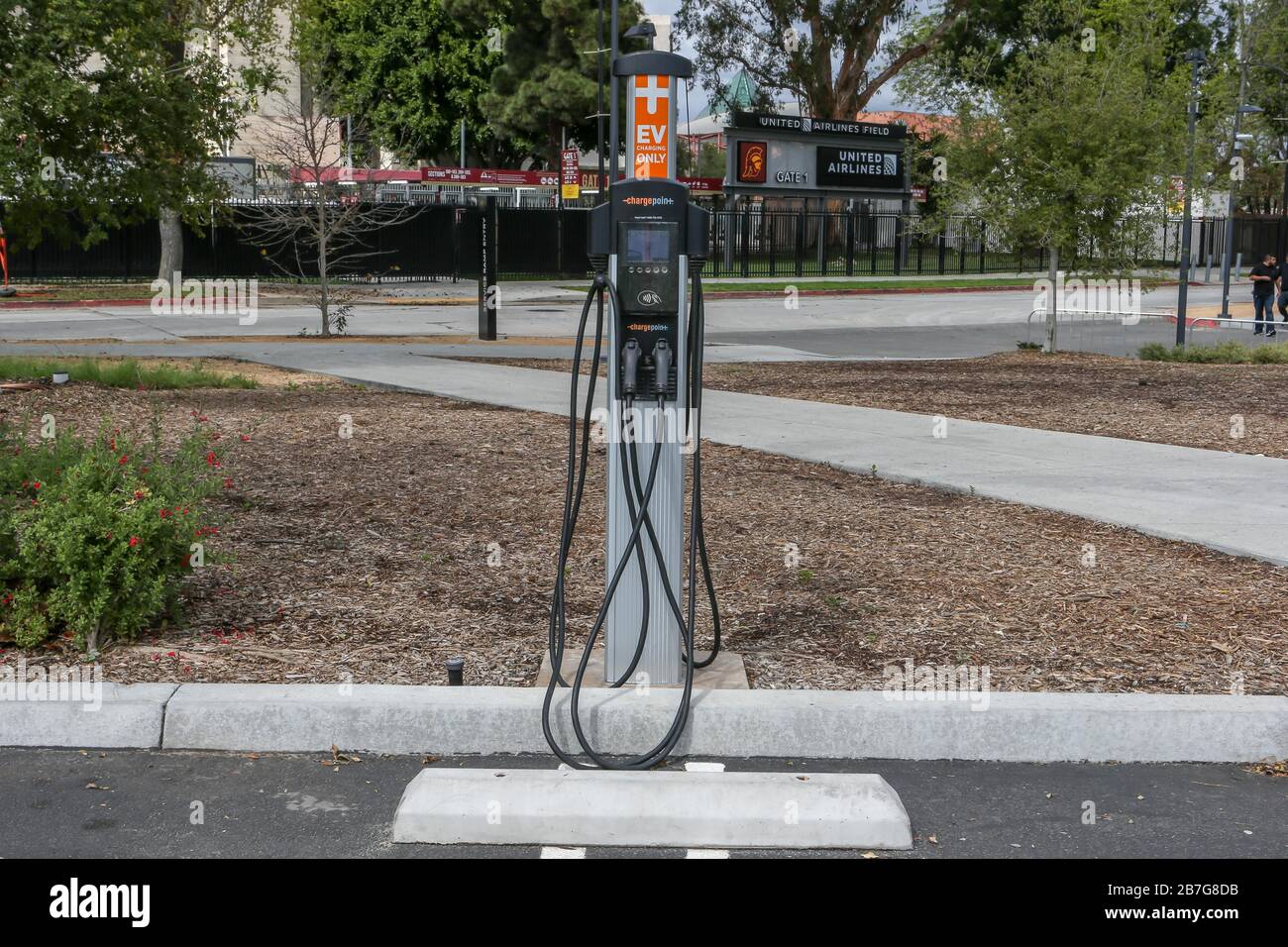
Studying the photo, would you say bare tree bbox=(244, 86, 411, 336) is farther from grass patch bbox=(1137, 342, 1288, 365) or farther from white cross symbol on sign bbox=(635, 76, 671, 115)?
white cross symbol on sign bbox=(635, 76, 671, 115)

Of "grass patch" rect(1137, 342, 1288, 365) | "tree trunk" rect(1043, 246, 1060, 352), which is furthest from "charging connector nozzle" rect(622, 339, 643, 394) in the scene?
"tree trunk" rect(1043, 246, 1060, 352)

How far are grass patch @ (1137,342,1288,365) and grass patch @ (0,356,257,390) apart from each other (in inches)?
484

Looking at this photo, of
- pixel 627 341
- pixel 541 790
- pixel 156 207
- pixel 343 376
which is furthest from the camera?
pixel 343 376

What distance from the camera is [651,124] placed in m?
4.66

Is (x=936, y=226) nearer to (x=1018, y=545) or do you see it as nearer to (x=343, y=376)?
(x=343, y=376)

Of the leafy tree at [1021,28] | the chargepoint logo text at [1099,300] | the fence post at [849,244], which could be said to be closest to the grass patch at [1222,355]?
the chargepoint logo text at [1099,300]

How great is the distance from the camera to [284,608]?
6035mm

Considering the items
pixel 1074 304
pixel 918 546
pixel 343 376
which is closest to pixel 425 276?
pixel 1074 304

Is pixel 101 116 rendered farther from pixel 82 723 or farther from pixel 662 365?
pixel 662 365

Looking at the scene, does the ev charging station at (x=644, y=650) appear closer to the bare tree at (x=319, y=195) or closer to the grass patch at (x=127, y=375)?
the grass patch at (x=127, y=375)
